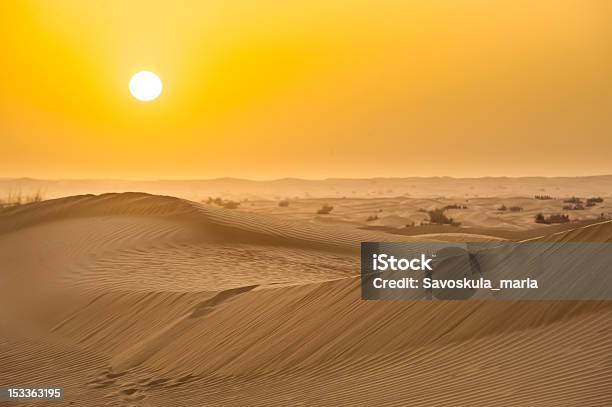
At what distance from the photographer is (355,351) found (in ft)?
31.9

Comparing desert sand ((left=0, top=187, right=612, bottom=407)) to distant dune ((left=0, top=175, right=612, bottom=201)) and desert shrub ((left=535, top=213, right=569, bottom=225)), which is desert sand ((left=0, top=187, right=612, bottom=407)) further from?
distant dune ((left=0, top=175, right=612, bottom=201))

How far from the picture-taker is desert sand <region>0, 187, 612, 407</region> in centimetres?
823

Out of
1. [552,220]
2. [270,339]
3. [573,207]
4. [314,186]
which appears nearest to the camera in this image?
[270,339]

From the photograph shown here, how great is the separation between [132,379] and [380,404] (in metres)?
3.45

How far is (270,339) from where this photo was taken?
1074 centimetres

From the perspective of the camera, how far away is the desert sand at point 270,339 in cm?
823

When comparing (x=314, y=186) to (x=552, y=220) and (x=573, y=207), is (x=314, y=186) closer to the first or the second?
(x=573, y=207)

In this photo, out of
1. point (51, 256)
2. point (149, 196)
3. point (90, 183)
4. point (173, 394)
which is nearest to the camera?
point (173, 394)

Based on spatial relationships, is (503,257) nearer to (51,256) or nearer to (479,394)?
(479,394)

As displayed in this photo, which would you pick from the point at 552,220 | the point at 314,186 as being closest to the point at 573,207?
the point at 552,220

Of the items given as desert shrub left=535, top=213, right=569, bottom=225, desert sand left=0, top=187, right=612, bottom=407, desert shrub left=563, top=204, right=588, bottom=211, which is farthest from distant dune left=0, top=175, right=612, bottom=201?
desert sand left=0, top=187, right=612, bottom=407

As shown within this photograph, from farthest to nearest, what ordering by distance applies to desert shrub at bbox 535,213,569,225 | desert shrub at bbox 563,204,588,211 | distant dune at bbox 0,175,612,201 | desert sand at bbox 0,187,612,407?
1. distant dune at bbox 0,175,612,201
2. desert shrub at bbox 563,204,588,211
3. desert shrub at bbox 535,213,569,225
4. desert sand at bbox 0,187,612,407

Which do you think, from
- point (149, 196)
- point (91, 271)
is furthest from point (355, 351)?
point (149, 196)

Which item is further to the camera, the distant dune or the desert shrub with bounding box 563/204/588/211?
the distant dune
